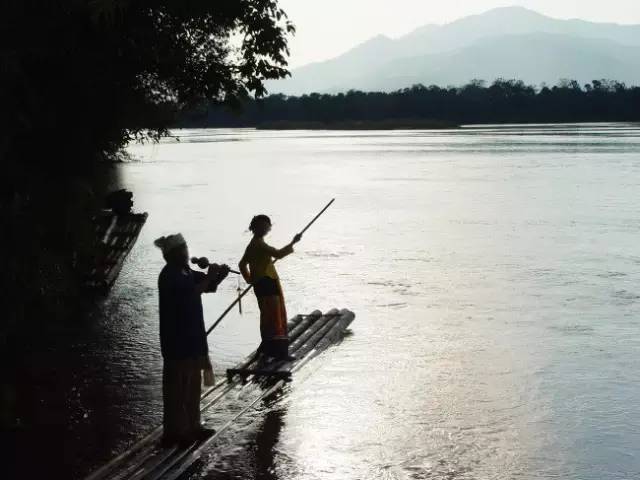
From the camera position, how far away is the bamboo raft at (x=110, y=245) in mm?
13117

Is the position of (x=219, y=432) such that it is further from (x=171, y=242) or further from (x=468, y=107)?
(x=468, y=107)

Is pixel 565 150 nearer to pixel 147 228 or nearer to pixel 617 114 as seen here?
pixel 147 228

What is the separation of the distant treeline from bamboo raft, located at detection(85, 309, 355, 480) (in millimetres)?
125283

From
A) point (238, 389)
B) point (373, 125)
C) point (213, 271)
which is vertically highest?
point (373, 125)

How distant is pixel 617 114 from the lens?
13725 cm

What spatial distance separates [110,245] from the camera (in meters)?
14.4

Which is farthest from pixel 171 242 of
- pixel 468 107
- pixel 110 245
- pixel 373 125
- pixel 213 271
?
pixel 468 107

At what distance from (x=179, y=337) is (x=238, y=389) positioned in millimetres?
1883

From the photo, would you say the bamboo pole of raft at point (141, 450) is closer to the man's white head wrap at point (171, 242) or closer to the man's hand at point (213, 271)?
the man's hand at point (213, 271)

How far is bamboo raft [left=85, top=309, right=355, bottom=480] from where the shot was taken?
6.24 metres

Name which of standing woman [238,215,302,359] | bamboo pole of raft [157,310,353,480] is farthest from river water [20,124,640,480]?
standing woman [238,215,302,359]

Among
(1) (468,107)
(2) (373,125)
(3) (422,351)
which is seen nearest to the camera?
(3) (422,351)

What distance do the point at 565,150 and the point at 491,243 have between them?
145ft

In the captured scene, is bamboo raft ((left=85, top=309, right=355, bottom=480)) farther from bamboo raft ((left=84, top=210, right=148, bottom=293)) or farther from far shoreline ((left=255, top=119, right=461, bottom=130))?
far shoreline ((left=255, top=119, right=461, bottom=130))
